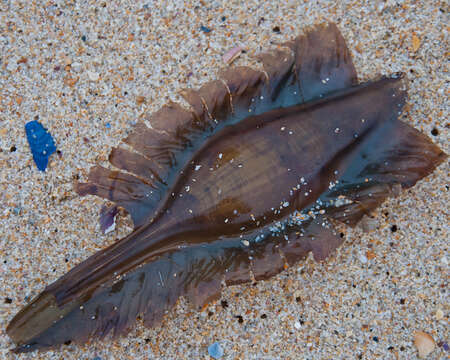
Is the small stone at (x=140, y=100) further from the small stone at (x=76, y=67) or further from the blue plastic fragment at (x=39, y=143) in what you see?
the blue plastic fragment at (x=39, y=143)

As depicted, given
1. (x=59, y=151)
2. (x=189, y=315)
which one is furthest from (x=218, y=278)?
(x=59, y=151)

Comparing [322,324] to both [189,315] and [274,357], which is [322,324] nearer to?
[274,357]

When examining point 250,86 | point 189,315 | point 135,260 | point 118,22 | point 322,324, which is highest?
point 118,22

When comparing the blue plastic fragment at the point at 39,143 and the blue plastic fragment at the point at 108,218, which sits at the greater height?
the blue plastic fragment at the point at 39,143

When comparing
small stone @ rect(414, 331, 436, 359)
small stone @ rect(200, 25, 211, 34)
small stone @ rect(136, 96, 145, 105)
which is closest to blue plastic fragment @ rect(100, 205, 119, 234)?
small stone @ rect(136, 96, 145, 105)

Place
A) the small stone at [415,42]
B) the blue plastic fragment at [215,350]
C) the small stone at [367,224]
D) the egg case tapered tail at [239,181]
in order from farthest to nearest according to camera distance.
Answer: the small stone at [415,42] → the small stone at [367,224] → the blue plastic fragment at [215,350] → the egg case tapered tail at [239,181]

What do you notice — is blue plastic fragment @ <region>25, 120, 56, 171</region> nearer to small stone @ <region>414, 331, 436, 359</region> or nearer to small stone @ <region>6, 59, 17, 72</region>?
small stone @ <region>6, 59, 17, 72</region>

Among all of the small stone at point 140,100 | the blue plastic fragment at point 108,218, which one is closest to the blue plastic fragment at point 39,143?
the blue plastic fragment at point 108,218
